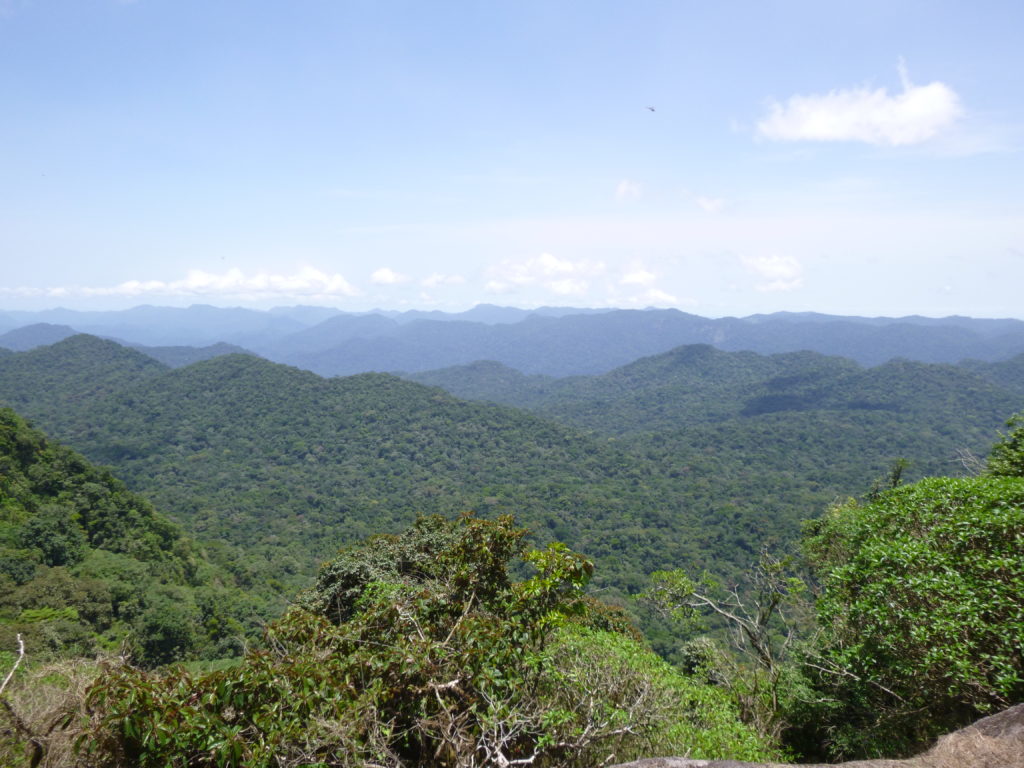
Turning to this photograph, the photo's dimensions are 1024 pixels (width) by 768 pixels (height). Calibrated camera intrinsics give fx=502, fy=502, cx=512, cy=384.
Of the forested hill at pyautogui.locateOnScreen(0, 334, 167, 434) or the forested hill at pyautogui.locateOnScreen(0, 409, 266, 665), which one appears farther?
the forested hill at pyautogui.locateOnScreen(0, 334, 167, 434)

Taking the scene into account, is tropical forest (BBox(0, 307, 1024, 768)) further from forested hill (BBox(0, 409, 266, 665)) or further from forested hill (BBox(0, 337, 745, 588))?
forested hill (BBox(0, 337, 745, 588))

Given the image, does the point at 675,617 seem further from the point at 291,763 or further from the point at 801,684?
the point at 291,763

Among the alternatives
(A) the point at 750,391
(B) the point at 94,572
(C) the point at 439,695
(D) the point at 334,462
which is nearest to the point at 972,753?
(C) the point at 439,695

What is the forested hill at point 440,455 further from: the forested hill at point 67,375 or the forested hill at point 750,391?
the forested hill at point 750,391

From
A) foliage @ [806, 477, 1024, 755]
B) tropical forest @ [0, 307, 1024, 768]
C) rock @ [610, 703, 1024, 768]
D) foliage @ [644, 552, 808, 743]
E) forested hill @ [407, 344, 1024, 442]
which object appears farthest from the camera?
forested hill @ [407, 344, 1024, 442]

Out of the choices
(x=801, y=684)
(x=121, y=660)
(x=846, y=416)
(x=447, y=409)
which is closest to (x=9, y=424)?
(x=121, y=660)

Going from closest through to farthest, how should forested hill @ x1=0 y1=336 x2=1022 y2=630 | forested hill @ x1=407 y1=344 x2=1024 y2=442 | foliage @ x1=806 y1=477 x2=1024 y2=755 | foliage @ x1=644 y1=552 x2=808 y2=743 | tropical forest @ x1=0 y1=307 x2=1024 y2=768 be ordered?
tropical forest @ x1=0 y1=307 x2=1024 y2=768
foliage @ x1=806 y1=477 x2=1024 y2=755
foliage @ x1=644 y1=552 x2=808 y2=743
forested hill @ x1=0 y1=336 x2=1022 y2=630
forested hill @ x1=407 y1=344 x2=1024 y2=442

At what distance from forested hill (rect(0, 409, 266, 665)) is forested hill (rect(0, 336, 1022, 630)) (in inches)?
304

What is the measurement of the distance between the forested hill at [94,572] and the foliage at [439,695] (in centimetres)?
1361

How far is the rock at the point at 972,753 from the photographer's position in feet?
13.7

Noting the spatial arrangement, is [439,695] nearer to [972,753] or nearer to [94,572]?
[972,753]

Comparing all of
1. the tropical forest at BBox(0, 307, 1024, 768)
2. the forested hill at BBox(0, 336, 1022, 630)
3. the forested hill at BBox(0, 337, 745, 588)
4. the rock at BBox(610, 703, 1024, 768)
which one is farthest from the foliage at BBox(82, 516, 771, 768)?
the forested hill at BBox(0, 337, 745, 588)

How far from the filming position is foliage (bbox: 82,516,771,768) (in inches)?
160

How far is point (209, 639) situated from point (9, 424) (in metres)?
19.8
